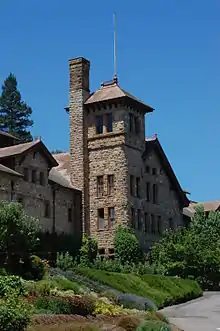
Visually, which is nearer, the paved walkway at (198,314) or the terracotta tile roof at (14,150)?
the paved walkway at (198,314)

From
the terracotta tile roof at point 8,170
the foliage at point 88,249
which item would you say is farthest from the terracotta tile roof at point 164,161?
the terracotta tile roof at point 8,170

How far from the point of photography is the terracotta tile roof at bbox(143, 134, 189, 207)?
5975cm

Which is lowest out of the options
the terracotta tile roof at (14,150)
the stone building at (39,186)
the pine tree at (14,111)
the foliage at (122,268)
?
the foliage at (122,268)

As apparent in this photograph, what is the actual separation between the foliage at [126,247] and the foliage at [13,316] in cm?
3412

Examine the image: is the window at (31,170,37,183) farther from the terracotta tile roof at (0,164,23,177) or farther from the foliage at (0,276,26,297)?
the foliage at (0,276,26,297)

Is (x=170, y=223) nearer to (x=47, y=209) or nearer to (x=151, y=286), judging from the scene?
(x=47, y=209)

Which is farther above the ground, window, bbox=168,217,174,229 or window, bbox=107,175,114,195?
window, bbox=107,175,114,195

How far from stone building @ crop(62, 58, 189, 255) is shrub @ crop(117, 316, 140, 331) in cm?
3143

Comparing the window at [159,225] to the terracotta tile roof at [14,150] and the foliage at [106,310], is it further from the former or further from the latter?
the foliage at [106,310]

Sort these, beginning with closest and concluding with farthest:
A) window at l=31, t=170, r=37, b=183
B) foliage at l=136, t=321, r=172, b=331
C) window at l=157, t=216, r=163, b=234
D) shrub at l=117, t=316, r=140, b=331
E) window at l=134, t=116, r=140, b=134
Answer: foliage at l=136, t=321, r=172, b=331, shrub at l=117, t=316, r=140, b=331, window at l=31, t=170, r=37, b=183, window at l=134, t=116, r=140, b=134, window at l=157, t=216, r=163, b=234

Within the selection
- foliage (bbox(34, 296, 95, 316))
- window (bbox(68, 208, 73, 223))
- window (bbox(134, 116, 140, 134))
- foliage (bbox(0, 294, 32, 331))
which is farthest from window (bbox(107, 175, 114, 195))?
foliage (bbox(0, 294, 32, 331))

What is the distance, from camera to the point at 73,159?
56.6m

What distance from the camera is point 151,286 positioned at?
41062 mm

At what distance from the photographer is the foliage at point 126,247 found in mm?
52531
